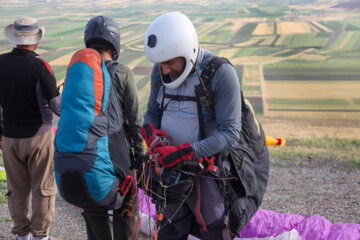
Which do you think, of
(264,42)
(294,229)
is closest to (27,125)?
(294,229)

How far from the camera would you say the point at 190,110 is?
2.56 m

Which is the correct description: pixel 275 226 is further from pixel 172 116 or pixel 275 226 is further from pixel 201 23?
pixel 201 23

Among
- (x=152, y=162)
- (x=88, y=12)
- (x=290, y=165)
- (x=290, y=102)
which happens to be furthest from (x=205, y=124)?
(x=88, y=12)

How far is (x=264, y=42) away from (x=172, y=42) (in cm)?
3200

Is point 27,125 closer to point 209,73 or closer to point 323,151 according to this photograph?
point 209,73

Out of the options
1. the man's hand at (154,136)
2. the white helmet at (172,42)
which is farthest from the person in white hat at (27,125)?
the white helmet at (172,42)

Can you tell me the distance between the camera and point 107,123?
8.83ft

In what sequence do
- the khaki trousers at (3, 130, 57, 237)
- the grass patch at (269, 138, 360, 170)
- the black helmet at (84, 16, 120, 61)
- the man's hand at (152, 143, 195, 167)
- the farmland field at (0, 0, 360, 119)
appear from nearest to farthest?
1. the man's hand at (152, 143, 195, 167)
2. the black helmet at (84, 16, 120, 61)
3. the khaki trousers at (3, 130, 57, 237)
4. the grass patch at (269, 138, 360, 170)
5. the farmland field at (0, 0, 360, 119)

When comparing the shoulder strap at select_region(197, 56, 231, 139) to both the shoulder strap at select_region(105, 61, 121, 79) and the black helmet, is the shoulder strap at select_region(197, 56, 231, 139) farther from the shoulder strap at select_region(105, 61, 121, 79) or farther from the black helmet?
the black helmet

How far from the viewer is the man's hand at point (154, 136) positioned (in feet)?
8.41

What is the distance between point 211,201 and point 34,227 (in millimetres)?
2058

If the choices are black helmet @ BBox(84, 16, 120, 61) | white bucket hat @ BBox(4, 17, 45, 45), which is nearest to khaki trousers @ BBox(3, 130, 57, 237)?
white bucket hat @ BBox(4, 17, 45, 45)

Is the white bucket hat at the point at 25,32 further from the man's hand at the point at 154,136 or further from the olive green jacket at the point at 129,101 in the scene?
the man's hand at the point at 154,136

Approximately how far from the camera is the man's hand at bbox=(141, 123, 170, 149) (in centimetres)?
256
